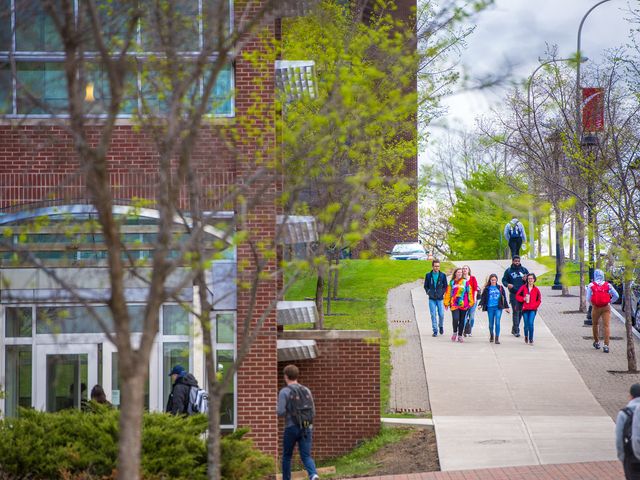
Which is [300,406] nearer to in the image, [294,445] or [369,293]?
[294,445]

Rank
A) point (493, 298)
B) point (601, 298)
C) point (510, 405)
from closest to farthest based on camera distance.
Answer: point (510, 405), point (601, 298), point (493, 298)

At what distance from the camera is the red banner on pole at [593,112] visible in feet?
88.4

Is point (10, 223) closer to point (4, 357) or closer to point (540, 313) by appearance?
point (4, 357)

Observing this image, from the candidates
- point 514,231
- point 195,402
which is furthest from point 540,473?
point 514,231

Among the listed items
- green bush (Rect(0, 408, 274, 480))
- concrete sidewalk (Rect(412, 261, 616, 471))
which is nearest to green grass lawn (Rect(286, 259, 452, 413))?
concrete sidewalk (Rect(412, 261, 616, 471))

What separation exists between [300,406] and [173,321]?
374 centimetres

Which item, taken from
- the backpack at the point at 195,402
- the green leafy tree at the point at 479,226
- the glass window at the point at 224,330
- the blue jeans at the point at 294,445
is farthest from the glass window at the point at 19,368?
the green leafy tree at the point at 479,226

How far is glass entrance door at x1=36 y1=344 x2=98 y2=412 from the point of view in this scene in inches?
656

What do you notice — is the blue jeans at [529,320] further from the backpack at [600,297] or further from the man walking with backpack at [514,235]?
the man walking with backpack at [514,235]

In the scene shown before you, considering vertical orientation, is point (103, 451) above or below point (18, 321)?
below

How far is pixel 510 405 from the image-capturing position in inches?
760

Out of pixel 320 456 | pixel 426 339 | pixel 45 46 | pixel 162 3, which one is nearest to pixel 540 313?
pixel 426 339

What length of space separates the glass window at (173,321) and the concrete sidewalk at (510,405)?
4034 mm

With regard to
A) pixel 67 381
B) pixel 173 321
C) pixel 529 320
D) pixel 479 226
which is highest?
pixel 479 226
